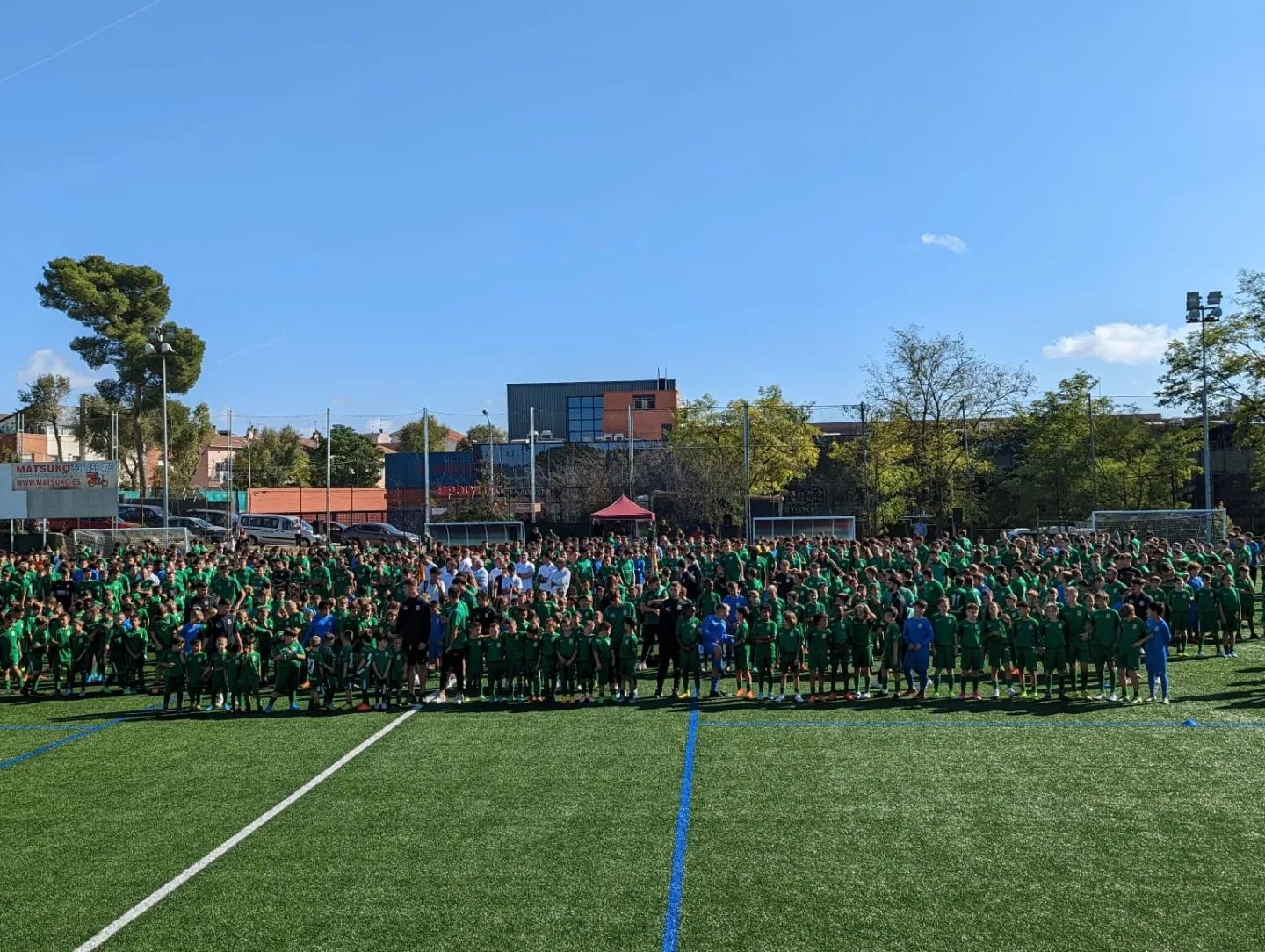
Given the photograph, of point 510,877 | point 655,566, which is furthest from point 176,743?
point 655,566

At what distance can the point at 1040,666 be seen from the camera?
17.0 metres

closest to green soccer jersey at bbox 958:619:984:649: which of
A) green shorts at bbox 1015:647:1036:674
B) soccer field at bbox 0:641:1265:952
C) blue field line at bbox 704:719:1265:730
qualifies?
green shorts at bbox 1015:647:1036:674

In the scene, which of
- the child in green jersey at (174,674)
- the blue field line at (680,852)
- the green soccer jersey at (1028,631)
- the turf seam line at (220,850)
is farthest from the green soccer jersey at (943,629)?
the child in green jersey at (174,674)

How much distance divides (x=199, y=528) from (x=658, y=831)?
43.1m

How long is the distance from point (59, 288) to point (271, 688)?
1674 inches

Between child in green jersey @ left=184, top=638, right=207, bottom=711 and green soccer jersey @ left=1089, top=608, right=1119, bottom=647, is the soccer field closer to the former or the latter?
green soccer jersey @ left=1089, top=608, right=1119, bottom=647

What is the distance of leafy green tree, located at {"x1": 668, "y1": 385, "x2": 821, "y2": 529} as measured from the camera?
42.6 m

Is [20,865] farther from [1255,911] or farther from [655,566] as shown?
[655,566]

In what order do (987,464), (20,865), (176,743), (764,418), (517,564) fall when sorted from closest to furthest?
(20,865)
(176,743)
(517,564)
(987,464)
(764,418)

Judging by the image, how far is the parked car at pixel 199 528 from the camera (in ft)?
148

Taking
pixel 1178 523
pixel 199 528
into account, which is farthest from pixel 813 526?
pixel 199 528

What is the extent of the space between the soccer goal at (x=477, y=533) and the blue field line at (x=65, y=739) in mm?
16960

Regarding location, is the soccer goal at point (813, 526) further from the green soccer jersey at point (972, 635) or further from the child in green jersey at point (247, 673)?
the child in green jersey at point (247, 673)

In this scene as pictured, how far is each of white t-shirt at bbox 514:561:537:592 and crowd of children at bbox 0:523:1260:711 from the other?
569mm
